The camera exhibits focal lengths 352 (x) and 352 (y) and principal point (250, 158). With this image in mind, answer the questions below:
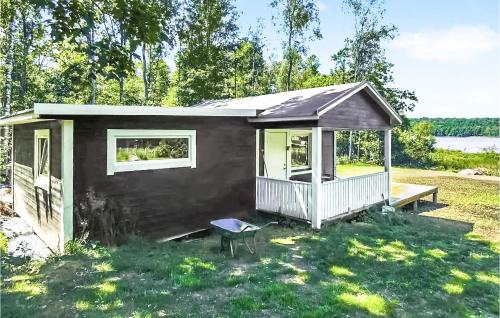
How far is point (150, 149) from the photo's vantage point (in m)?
7.12

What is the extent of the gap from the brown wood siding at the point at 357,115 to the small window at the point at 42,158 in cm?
578

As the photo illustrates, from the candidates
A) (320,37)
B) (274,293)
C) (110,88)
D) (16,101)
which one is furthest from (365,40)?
(274,293)

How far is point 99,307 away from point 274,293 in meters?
2.17

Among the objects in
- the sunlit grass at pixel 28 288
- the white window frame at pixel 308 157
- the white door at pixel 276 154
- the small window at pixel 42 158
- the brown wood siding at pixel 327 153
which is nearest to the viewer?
the sunlit grass at pixel 28 288

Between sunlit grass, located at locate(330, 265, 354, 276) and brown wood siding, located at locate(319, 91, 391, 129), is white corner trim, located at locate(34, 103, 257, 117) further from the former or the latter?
sunlit grass, located at locate(330, 265, 354, 276)

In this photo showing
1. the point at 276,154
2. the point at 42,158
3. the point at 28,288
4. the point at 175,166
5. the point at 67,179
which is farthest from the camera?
the point at 276,154

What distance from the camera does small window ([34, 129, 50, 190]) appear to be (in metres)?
7.09

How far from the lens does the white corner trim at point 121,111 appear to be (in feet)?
17.9

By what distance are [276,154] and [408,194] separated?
475 centimetres

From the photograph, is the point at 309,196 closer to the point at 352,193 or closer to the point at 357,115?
the point at 352,193

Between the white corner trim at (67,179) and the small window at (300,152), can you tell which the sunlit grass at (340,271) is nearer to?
Result: the white corner trim at (67,179)

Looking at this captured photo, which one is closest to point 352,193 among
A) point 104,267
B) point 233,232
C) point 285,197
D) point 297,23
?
point 285,197

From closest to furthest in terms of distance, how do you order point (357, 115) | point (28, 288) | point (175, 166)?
point (28, 288)
point (175, 166)
point (357, 115)

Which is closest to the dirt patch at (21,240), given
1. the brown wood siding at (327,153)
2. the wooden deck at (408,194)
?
the brown wood siding at (327,153)
